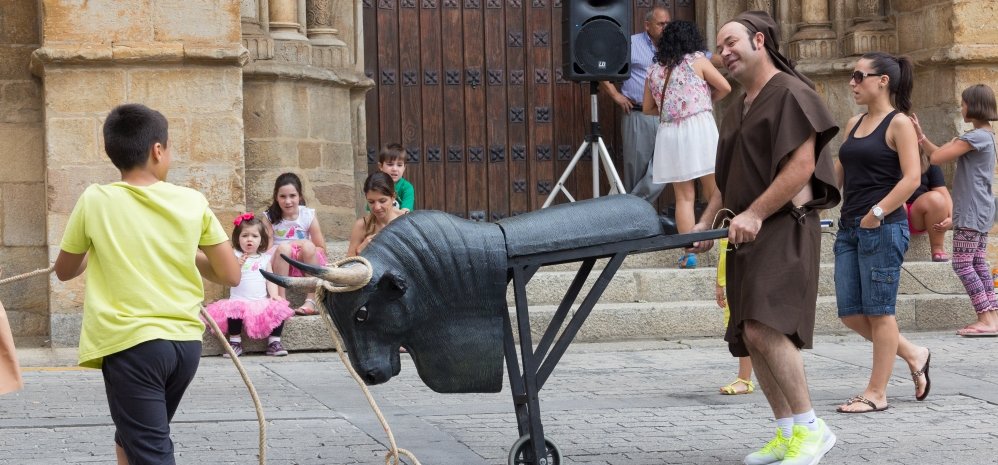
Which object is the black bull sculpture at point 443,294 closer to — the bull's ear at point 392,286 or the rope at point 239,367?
the bull's ear at point 392,286

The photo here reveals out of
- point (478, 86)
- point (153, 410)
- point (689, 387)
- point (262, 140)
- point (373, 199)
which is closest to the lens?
point (153, 410)

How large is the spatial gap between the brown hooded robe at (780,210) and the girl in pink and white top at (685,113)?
4.61 meters

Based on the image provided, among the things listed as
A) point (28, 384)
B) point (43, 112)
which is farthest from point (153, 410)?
point (43, 112)

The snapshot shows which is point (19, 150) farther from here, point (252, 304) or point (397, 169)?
point (397, 169)

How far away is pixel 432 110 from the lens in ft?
41.2

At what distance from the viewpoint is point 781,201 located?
17.0 ft

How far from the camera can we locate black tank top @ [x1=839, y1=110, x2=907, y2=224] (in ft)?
22.9

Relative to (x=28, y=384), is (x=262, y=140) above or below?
above

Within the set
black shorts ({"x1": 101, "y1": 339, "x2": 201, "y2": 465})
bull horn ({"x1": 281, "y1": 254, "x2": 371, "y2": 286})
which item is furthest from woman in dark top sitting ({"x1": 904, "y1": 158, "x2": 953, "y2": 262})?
black shorts ({"x1": 101, "y1": 339, "x2": 201, "y2": 465})

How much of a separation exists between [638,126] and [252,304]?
408 centimetres

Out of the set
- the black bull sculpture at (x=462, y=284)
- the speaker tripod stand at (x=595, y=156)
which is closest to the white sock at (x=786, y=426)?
the black bull sculpture at (x=462, y=284)

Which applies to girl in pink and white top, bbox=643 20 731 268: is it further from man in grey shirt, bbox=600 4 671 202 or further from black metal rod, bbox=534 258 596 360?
black metal rod, bbox=534 258 596 360

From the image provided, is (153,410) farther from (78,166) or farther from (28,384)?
(78,166)

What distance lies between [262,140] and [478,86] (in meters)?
2.51
